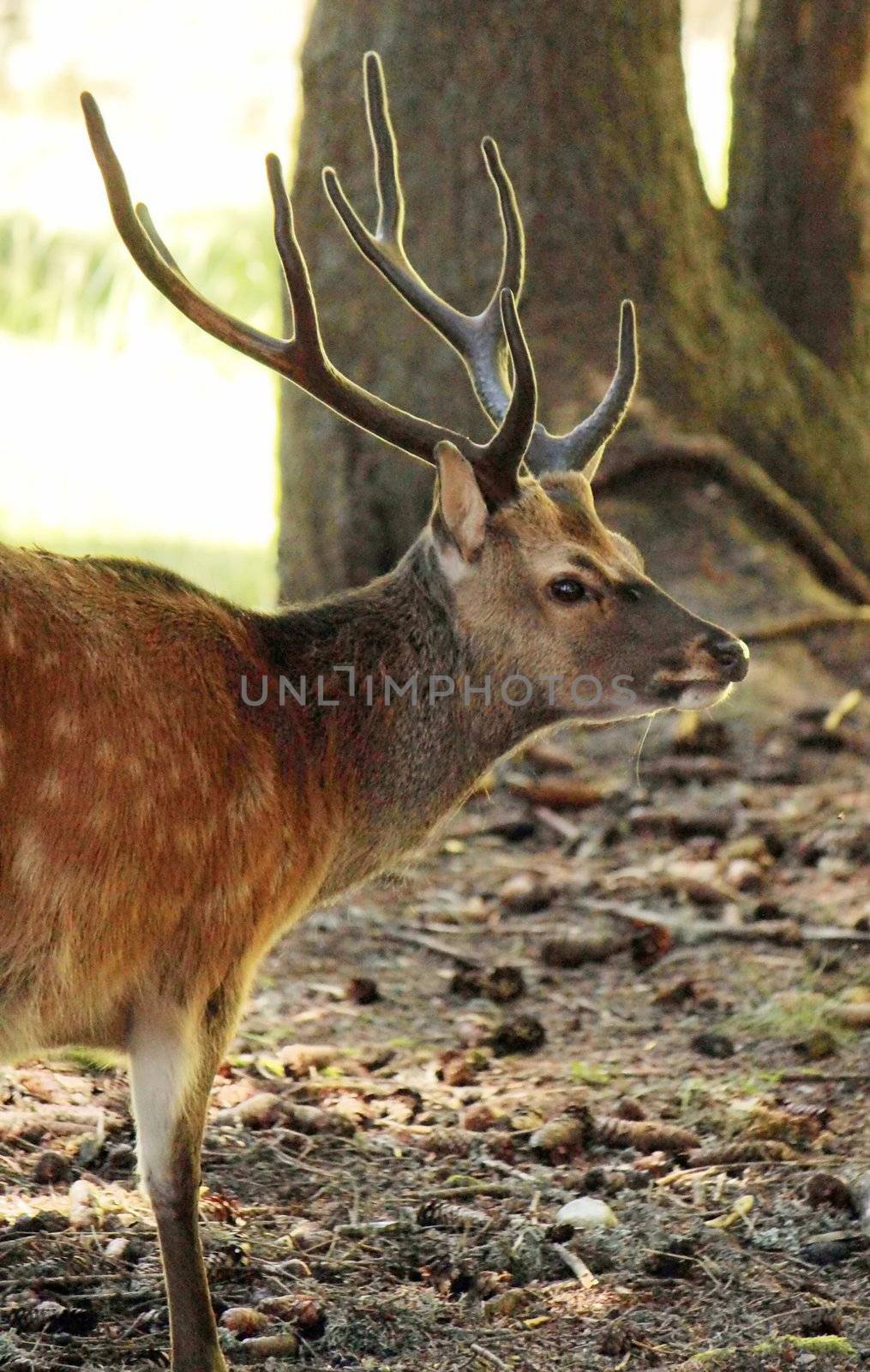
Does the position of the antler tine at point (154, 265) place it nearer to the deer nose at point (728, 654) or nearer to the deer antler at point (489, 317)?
the deer antler at point (489, 317)

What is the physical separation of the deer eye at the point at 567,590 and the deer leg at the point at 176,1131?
122 centimetres

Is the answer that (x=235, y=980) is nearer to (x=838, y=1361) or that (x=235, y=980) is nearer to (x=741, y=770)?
(x=838, y=1361)

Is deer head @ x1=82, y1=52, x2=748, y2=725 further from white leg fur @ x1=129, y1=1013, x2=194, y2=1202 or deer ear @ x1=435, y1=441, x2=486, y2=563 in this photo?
white leg fur @ x1=129, y1=1013, x2=194, y2=1202

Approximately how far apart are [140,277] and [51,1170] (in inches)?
408

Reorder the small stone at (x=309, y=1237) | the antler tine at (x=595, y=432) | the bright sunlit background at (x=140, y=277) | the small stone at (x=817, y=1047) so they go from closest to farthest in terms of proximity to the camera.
Answer: the small stone at (x=309, y=1237) < the antler tine at (x=595, y=432) < the small stone at (x=817, y=1047) < the bright sunlit background at (x=140, y=277)

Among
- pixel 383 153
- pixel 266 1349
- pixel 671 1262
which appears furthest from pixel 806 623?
pixel 266 1349

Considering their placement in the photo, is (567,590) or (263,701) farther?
(567,590)

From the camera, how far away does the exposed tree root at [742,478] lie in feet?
23.4

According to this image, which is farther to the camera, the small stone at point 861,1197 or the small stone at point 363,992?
the small stone at point 363,992

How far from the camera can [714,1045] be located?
4727 mm

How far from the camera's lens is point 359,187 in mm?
7012

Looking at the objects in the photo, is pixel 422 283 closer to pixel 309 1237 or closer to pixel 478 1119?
pixel 478 1119

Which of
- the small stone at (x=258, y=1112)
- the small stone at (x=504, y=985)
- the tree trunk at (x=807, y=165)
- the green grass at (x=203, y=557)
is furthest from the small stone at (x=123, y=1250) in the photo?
the green grass at (x=203, y=557)

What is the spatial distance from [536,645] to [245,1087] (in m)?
1.34
